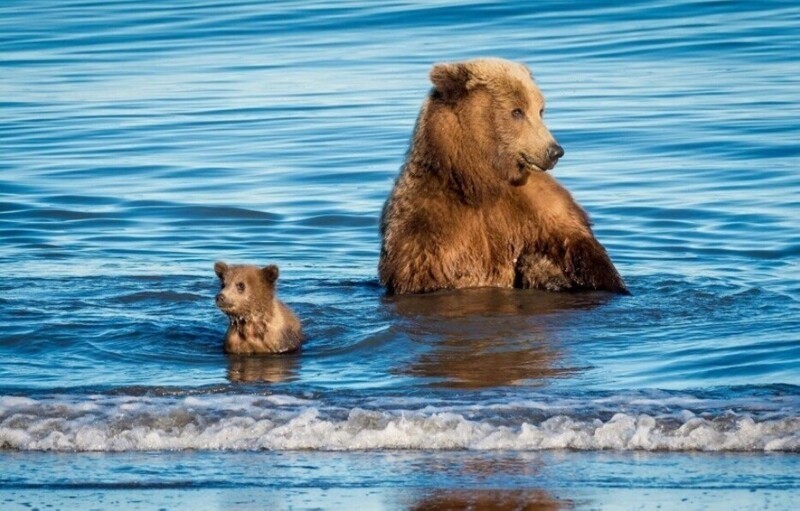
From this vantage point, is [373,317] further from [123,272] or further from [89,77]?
[89,77]

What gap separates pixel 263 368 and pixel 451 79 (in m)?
2.72

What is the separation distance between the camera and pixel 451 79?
1139 cm

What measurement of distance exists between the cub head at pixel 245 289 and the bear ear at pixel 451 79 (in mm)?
1932

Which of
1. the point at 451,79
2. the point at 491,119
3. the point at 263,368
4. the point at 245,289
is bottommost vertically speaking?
the point at 263,368

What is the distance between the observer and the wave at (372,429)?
7.65 m

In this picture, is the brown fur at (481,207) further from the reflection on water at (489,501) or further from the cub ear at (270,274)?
the reflection on water at (489,501)

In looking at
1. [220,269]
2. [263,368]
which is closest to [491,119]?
[220,269]

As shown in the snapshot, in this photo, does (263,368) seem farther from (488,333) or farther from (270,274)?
(488,333)

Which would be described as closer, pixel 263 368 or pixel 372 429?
pixel 372 429

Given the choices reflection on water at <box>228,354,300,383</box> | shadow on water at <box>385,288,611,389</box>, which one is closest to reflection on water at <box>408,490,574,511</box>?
shadow on water at <box>385,288,611,389</box>

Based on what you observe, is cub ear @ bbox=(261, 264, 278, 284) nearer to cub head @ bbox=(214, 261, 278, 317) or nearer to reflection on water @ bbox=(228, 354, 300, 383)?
cub head @ bbox=(214, 261, 278, 317)

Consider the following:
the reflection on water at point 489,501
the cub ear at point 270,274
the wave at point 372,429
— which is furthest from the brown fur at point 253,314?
the reflection on water at point 489,501

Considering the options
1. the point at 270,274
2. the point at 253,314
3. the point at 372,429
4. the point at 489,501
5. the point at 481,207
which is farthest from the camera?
the point at 481,207

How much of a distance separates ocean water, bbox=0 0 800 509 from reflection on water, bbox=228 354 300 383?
0.03 meters
